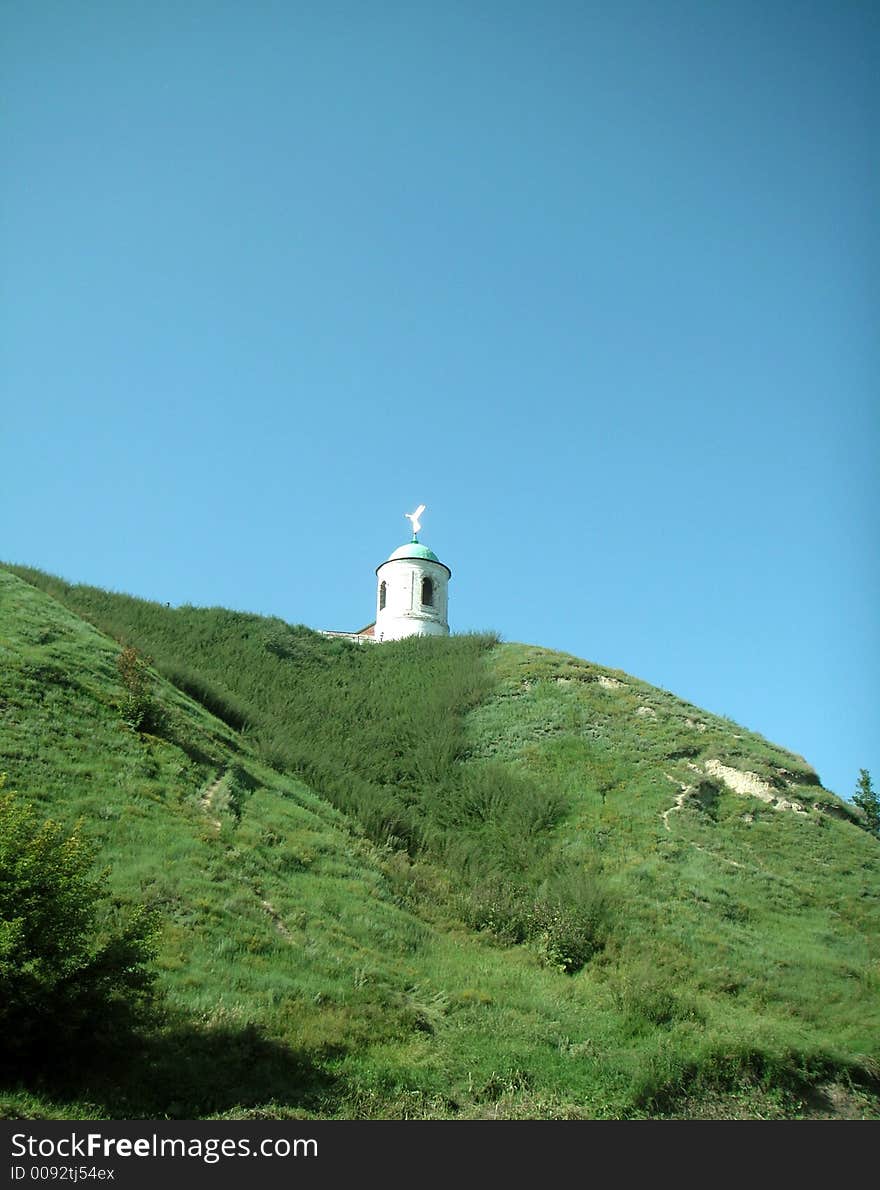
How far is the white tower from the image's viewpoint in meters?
44.2

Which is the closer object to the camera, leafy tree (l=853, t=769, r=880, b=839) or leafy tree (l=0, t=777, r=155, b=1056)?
leafy tree (l=0, t=777, r=155, b=1056)

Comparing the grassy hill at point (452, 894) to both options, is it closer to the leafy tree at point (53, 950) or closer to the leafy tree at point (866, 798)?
the leafy tree at point (53, 950)

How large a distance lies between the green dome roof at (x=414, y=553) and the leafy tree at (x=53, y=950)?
36.1 m

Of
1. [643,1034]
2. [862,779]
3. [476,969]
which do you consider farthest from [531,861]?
[862,779]

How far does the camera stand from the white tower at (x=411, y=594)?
44250 millimetres

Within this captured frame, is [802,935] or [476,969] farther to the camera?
[802,935]

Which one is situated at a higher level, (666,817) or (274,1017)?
(666,817)

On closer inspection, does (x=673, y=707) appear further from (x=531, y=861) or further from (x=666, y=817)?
(x=531, y=861)

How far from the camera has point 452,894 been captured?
62.2 feet

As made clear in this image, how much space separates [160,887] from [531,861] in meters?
9.96

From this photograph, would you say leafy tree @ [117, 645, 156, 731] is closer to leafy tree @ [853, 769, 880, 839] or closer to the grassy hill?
the grassy hill

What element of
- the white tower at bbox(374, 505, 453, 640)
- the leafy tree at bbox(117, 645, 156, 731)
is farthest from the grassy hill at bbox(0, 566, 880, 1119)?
the white tower at bbox(374, 505, 453, 640)
